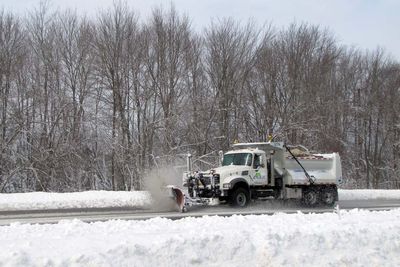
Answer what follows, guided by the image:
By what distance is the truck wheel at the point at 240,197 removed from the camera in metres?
20.5

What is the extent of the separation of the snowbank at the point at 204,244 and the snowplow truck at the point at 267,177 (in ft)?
29.4

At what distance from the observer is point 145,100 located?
37.8m

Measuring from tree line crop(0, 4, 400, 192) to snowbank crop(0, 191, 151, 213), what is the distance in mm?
7592

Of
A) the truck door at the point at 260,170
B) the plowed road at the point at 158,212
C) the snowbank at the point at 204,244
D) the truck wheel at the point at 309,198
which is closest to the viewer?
the snowbank at the point at 204,244

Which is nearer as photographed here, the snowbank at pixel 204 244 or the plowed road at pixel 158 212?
the snowbank at pixel 204 244

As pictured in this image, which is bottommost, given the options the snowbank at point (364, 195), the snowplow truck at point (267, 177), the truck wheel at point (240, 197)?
the snowbank at point (364, 195)

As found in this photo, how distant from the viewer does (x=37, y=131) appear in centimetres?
3472

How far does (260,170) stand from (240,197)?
1.47 meters

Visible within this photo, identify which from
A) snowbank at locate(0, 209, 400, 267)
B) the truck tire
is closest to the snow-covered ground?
the truck tire

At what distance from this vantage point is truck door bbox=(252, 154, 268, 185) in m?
21.3

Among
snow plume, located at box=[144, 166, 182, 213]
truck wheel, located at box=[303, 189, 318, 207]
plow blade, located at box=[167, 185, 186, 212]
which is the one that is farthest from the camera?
truck wheel, located at box=[303, 189, 318, 207]

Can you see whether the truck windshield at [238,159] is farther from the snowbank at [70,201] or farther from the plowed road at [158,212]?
the snowbank at [70,201]

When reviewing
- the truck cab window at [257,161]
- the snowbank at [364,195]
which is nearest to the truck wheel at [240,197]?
the truck cab window at [257,161]

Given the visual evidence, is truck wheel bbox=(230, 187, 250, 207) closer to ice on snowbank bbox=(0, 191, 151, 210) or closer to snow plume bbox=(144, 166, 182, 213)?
snow plume bbox=(144, 166, 182, 213)
